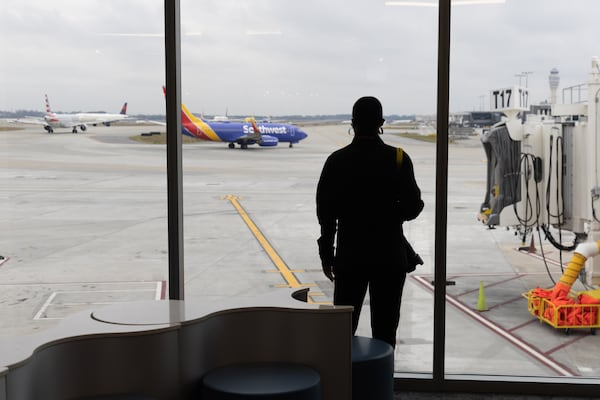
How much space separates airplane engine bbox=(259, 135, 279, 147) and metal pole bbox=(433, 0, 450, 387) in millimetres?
1232

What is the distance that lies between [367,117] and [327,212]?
0.45 meters

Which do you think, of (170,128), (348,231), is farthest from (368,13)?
(348,231)

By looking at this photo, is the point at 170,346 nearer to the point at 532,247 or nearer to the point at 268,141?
the point at 268,141

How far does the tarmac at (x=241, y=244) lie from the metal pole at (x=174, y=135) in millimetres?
145

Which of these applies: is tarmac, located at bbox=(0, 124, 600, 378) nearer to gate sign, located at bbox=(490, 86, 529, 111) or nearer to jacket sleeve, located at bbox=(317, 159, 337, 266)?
gate sign, located at bbox=(490, 86, 529, 111)

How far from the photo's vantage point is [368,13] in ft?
14.3

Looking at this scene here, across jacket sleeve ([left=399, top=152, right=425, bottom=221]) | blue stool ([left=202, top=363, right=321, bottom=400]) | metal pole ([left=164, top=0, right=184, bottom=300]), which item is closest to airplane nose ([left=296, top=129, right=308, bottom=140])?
metal pole ([left=164, top=0, right=184, bottom=300])

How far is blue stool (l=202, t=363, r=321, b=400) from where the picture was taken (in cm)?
246

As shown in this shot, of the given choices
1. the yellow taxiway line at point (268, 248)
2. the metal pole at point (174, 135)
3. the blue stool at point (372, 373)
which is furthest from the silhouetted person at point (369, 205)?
the yellow taxiway line at point (268, 248)

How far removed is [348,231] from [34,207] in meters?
6.77

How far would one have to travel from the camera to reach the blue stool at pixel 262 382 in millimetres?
2461

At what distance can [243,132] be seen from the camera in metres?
4.68

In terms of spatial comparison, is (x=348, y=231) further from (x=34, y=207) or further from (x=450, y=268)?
(x=34, y=207)

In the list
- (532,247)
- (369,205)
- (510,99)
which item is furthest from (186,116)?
(532,247)
